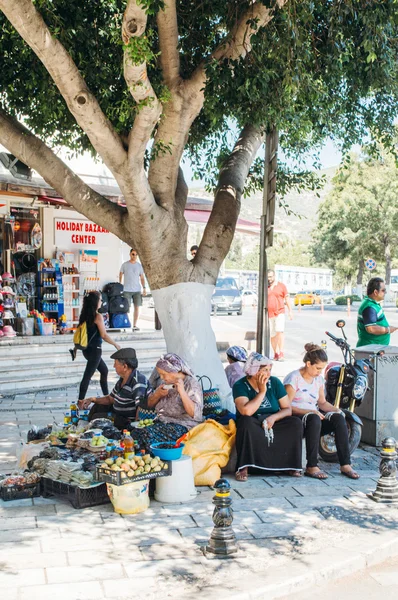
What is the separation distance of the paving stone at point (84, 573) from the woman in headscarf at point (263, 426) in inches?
93.3

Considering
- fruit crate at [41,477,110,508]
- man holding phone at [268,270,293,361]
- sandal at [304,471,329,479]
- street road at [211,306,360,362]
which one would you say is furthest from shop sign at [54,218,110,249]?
fruit crate at [41,477,110,508]

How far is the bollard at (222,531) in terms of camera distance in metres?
4.89

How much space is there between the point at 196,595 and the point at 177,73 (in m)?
5.81

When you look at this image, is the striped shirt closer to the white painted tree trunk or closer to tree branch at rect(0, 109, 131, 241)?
the white painted tree trunk

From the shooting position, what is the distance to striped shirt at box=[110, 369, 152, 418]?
25.7 ft

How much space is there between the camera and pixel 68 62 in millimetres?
6746

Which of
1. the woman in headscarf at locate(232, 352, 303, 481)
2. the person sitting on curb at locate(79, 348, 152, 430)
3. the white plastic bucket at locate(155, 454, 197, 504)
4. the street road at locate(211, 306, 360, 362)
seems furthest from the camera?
the street road at locate(211, 306, 360, 362)

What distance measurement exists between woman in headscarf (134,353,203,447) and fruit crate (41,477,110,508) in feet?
2.74

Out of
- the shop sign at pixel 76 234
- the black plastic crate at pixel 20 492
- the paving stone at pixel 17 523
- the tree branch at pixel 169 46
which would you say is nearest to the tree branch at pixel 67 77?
the tree branch at pixel 169 46

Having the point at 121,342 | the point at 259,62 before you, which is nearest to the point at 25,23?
the point at 259,62

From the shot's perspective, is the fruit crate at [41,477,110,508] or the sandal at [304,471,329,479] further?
the sandal at [304,471,329,479]

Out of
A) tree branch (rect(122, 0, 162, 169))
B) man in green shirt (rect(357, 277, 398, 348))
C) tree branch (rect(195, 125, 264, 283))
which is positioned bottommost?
man in green shirt (rect(357, 277, 398, 348))

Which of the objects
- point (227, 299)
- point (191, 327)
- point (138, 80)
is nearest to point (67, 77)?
point (138, 80)

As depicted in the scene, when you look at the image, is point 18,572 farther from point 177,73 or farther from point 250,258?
point 250,258
